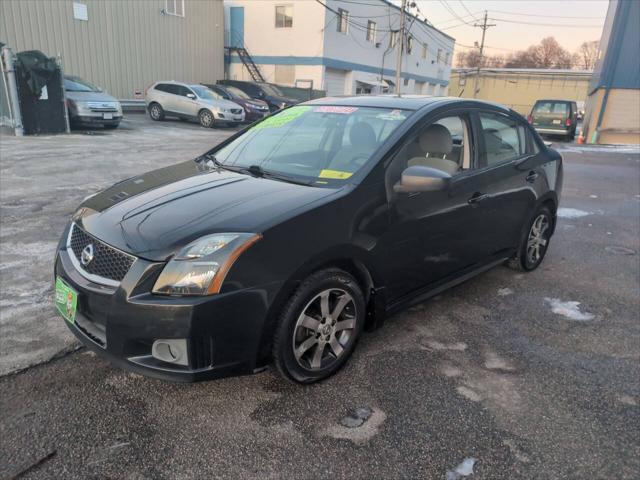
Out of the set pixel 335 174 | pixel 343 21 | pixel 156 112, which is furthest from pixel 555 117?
pixel 335 174

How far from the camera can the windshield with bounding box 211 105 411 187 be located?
3.07 m

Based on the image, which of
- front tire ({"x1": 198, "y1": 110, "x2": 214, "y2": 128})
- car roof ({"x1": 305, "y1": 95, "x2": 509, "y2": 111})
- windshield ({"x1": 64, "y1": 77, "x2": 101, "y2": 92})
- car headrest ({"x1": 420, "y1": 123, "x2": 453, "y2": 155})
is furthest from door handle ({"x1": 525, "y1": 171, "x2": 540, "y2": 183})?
front tire ({"x1": 198, "y1": 110, "x2": 214, "y2": 128})

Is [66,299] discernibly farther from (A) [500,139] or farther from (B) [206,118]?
(B) [206,118]

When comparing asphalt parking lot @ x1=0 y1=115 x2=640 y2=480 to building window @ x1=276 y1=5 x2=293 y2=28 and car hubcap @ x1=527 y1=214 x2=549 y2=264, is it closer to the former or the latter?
car hubcap @ x1=527 y1=214 x2=549 y2=264

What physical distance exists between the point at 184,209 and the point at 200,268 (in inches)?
19.7

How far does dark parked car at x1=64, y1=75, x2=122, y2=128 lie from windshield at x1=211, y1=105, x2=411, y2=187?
39.9 ft

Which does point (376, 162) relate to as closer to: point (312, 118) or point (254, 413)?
point (312, 118)

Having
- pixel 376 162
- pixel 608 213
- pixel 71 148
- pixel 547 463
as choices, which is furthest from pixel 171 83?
pixel 547 463

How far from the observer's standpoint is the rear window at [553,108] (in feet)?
67.0

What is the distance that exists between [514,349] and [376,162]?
63.7 inches

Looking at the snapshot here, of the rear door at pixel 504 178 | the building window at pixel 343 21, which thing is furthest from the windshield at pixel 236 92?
the rear door at pixel 504 178

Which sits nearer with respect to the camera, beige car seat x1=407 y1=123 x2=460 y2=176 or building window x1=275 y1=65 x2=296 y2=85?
beige car seat x1=407 y1=123 x2=460 y2=176

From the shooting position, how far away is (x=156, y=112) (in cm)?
1952

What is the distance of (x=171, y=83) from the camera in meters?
19.0
